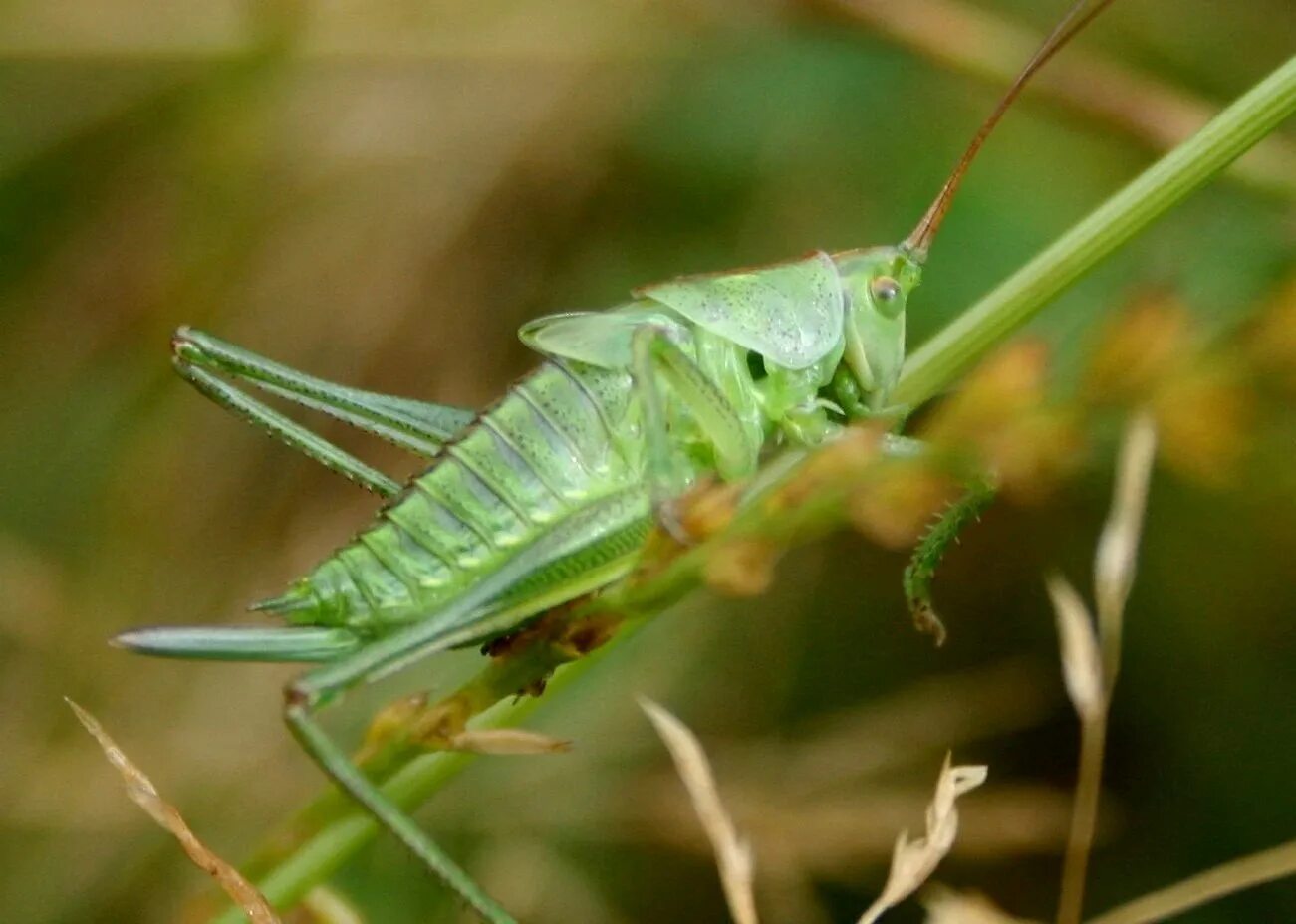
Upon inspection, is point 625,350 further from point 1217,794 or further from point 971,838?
point 1217,794

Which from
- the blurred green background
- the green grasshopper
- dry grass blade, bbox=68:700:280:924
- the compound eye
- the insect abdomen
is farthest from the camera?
the blurred green background

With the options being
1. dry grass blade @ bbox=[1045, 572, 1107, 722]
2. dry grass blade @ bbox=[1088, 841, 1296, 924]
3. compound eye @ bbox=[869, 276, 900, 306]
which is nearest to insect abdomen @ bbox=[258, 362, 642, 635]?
compound eye @ bbox=[869, 276, 900, 306]

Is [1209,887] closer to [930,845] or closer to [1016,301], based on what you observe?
[930,845]

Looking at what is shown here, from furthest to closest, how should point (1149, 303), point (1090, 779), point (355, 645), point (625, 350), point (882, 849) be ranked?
1. point (882, 849)
2. point (625, 350)
3. point (355, 645)
4. point (1090, 779)
5. point (1149, 303)

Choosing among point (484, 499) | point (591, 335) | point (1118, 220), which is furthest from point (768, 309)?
point (1118, 220)

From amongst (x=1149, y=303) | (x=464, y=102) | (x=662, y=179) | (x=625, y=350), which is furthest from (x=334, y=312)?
(x=1149, y=303)

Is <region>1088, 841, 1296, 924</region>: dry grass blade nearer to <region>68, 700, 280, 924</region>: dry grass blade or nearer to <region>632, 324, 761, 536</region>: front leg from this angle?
<region>632, 324, 761, 536</region>: front leg
